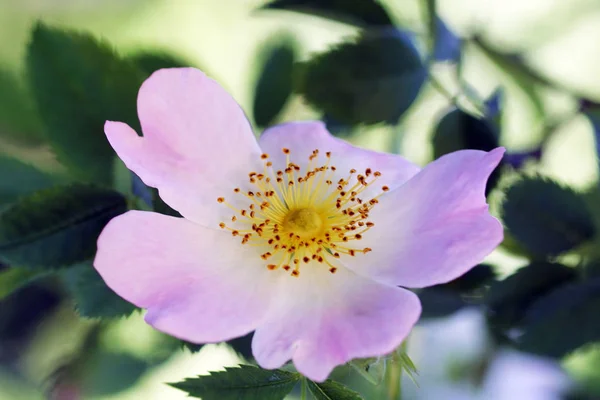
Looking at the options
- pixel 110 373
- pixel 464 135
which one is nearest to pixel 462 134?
pixel 464 135

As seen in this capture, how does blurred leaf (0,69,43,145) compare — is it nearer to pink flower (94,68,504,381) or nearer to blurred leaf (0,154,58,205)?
blurred leaf (0,154,58,205)

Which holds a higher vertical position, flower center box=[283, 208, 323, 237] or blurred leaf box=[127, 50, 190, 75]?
blurred leaf box=[127, 50, 190, 75]

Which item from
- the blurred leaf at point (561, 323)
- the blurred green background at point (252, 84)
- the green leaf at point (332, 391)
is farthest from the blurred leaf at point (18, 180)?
the blurred leaf at point (561, 323)

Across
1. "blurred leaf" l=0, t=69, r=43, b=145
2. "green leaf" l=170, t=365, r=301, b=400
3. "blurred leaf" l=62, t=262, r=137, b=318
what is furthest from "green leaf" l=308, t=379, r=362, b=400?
"blurred leaf" l=0, t=69, r=43, b=145

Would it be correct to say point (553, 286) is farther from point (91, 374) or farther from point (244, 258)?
point (91, 374)

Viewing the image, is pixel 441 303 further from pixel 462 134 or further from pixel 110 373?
pixel 110 373

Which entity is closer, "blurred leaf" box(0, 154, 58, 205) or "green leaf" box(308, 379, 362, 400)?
"green leaf" box(308, 379, 362, 400)

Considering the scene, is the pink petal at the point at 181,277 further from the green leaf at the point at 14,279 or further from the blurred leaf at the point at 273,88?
the blurred leaf at the point at 273,88
